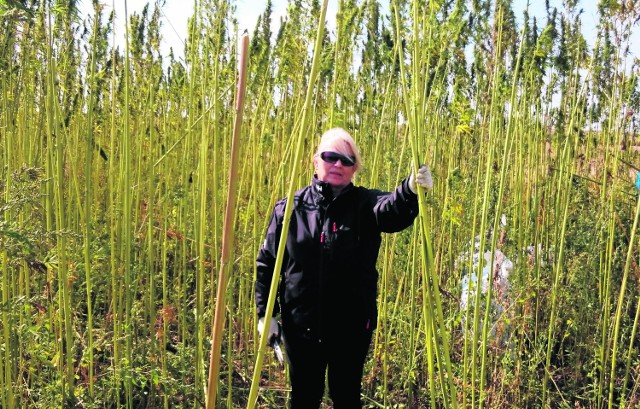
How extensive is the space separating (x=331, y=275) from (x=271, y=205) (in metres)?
0.44

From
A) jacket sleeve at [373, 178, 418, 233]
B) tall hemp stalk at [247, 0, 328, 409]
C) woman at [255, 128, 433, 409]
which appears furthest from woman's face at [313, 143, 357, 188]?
tall hemp stalk at [247, 0, 328, 409]

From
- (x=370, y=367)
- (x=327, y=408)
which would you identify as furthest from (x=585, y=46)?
(x=327, y=408)

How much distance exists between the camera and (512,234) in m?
2.15

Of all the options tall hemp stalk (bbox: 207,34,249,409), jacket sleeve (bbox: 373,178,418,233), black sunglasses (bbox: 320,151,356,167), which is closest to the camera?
tall hemp stalk (bbox: 207,34,249,409)

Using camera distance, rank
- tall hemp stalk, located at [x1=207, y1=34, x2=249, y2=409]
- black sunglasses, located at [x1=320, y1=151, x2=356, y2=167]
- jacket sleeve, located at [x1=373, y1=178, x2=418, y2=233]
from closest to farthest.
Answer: tall hemp stalk, located at [x1=207, y1=34, x2=249, y2=409] < jacket sleeve, located at [x1=373, y1=178, x2=418, y2=233] < black sunglasses, located at [x1=320, y1=151, x2=356, y2=167]

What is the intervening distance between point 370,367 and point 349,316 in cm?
69

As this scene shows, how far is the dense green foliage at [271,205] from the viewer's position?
1437 millimetres

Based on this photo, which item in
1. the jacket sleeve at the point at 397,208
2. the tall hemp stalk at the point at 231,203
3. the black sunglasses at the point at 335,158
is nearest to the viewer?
the tall hemp stalk at the point at 231,203

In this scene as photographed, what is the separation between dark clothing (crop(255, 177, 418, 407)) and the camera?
61.5 inches

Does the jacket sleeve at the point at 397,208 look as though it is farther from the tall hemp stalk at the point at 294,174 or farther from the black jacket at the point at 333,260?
the tall hemp stalk at the point at 294,174

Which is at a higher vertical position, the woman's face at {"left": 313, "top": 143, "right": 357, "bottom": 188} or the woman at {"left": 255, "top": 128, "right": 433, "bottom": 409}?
the woman's face at {"left": 313, "top": 143, "right": 357, "bottom": 188}

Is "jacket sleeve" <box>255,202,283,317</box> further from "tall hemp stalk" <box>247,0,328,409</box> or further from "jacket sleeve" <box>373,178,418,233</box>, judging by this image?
"tall hemp stalk" <box>247,0,328,409</box>

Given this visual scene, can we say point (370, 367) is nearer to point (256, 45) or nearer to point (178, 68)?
point (256, 45)

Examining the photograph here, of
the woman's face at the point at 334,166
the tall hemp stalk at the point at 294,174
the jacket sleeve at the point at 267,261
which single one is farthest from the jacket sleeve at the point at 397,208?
the tall hemp stalk at the point at 294,174
